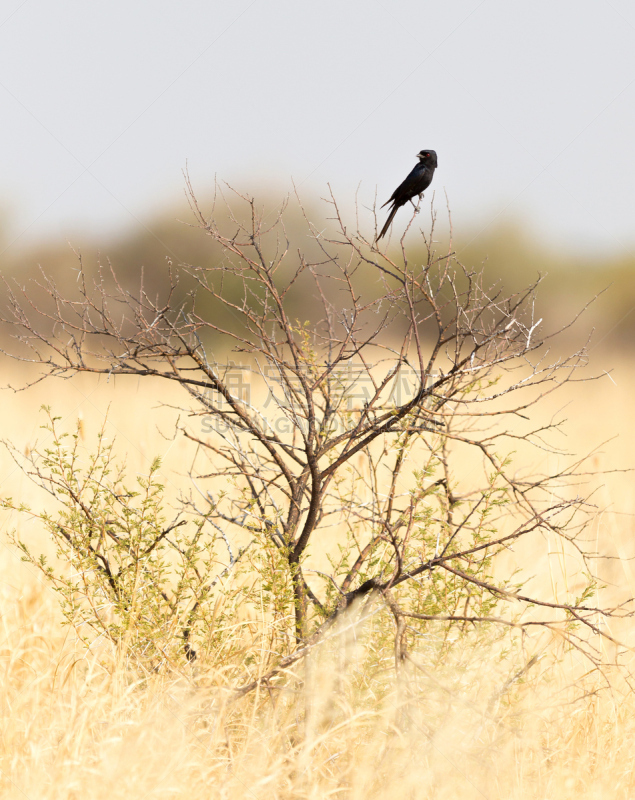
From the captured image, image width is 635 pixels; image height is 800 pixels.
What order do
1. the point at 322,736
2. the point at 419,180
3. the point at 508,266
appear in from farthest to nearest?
the point at 508,266
the point at 419,180
the point at 322,736

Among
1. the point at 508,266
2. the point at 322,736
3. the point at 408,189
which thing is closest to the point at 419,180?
the point at 408,189

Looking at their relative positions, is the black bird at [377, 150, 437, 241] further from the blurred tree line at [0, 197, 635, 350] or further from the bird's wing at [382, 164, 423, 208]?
the blurred tree line at [0, 197, 635, 350]

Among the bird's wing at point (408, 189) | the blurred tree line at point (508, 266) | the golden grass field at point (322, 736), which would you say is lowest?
the golden grass field at point (322, 736)

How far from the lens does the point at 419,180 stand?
9.60 ft

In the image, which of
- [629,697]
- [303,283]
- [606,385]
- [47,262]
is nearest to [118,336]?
[629,697]

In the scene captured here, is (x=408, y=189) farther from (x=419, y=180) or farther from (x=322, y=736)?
(x=322, y=736)

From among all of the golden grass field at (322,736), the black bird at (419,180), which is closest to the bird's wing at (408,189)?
the black bird at (419,180)

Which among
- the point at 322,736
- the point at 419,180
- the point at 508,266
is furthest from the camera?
the point at 508,266

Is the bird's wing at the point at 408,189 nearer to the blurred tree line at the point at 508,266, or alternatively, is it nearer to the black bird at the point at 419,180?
the black bird at the point at 419,180

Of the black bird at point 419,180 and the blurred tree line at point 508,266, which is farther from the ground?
the blurred tree line at point 508,266

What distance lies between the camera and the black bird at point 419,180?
289 centimetres

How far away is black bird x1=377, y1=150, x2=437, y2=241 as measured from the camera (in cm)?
289

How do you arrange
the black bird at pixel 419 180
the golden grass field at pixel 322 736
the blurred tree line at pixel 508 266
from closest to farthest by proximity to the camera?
the golden grass field at pixel 322 736 → the black bird at pixel 419 180 → the blurred tree line at pixel 508 266

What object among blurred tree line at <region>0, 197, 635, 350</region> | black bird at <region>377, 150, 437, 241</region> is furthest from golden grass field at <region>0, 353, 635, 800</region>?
blurred tree line at <region>0, 197, 635, 350</region>
